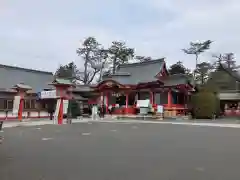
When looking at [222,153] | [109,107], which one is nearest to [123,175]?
[222,153]

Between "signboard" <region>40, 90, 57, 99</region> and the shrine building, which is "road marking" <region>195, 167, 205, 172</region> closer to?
"signboard" <region>40, 90, 57, 99</region>

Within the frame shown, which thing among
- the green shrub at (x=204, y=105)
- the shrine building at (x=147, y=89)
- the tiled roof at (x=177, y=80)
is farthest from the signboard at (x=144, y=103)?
the green shrub at (x=204, y=105)

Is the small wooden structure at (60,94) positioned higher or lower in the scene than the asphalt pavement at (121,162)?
higher

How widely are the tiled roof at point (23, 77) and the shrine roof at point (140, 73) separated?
8.59 meters

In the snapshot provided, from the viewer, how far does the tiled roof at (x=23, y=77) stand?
39375 mm

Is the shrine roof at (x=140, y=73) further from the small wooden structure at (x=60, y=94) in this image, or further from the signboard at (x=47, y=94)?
the small wooden structure at (x=60, y=94)

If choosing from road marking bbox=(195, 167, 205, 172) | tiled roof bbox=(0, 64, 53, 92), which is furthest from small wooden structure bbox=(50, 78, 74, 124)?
road marking bbox=(195, 167, 205, 172)

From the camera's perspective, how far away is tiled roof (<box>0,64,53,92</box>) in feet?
129

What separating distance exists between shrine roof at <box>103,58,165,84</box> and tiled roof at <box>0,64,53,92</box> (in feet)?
28.2

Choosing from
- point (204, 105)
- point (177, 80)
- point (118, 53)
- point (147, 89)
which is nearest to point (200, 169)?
point (204, 105)

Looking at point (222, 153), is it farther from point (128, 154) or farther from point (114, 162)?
point (114, 162)

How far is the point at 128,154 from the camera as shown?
915cm

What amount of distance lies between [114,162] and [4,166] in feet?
8.32

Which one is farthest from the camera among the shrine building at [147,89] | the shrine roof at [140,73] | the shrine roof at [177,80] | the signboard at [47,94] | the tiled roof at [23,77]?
the shrine roof at [140,73]
